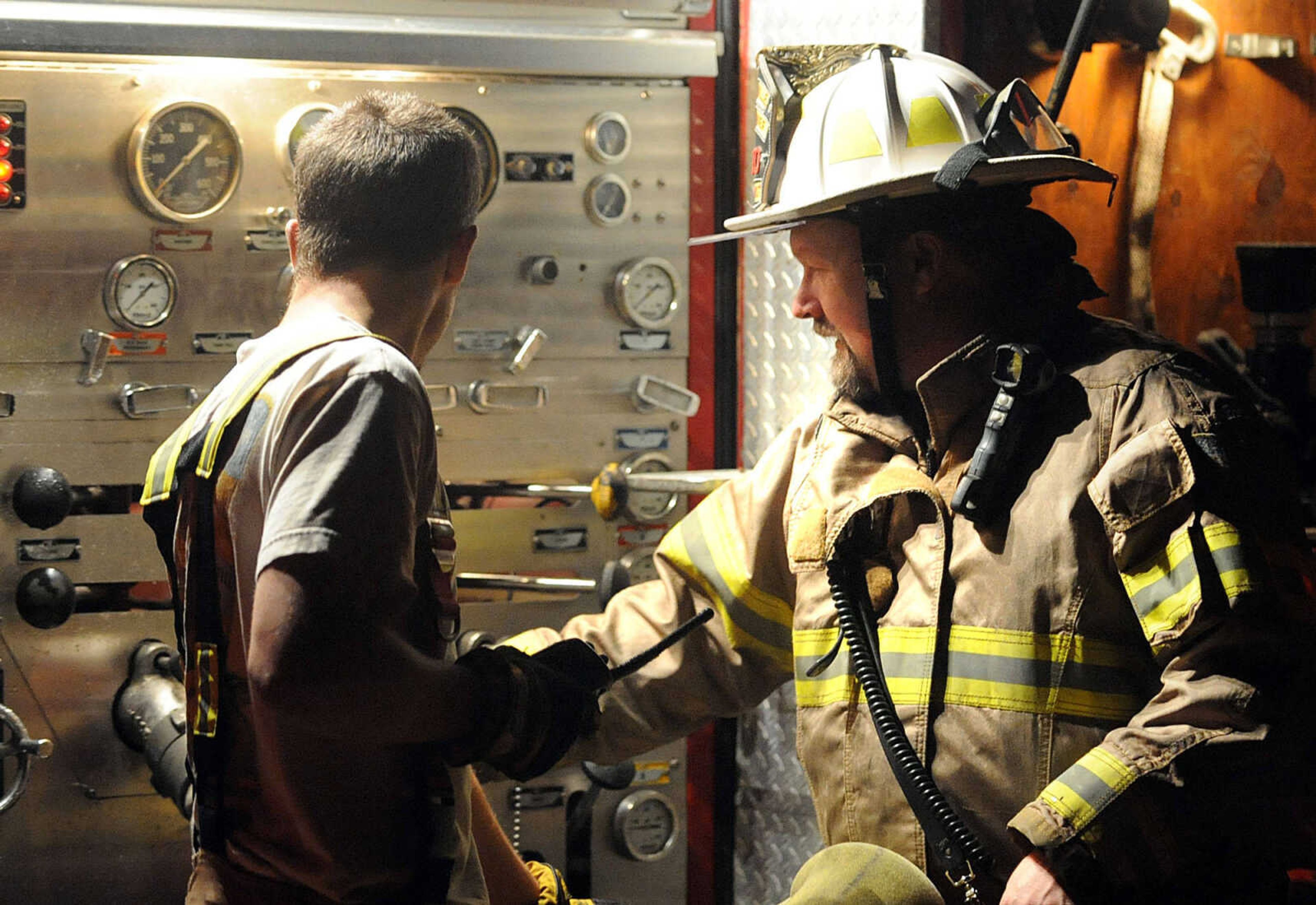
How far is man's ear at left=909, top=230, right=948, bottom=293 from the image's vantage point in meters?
2.62

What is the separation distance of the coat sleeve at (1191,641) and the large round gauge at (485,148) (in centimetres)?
221

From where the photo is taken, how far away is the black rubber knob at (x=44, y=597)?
3.57 metres

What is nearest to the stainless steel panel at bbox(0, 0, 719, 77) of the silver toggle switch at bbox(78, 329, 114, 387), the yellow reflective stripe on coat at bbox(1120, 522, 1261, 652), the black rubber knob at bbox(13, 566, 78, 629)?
the silver toggle switch at bbox(78, 329, 114, 387)

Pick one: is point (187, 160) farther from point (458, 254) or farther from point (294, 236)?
point (458, 254)

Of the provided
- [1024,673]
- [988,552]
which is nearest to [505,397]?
[988,552]

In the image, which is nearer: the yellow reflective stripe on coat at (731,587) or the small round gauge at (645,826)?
the yellow reflective stripe on coat at (731,587)

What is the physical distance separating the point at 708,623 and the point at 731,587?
5.2 inches

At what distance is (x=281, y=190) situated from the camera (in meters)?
3.74

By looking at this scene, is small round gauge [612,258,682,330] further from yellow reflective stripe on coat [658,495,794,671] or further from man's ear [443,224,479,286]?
man's ear [443,224,479,286]

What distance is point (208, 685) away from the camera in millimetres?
2102

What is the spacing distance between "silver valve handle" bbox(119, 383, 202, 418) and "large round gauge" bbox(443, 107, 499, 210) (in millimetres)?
963

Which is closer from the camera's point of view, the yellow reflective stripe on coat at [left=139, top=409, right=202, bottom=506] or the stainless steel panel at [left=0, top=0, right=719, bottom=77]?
the yellow reflective stripe on coat at [left=139, top=409, right=202, bottom=506]

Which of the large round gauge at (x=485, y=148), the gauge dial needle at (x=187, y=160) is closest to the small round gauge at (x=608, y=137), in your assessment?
the large round gauge at (x=485, y=148)

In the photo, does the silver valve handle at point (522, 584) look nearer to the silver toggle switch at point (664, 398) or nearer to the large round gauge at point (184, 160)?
the silver toggle switch at point (664, 398)
